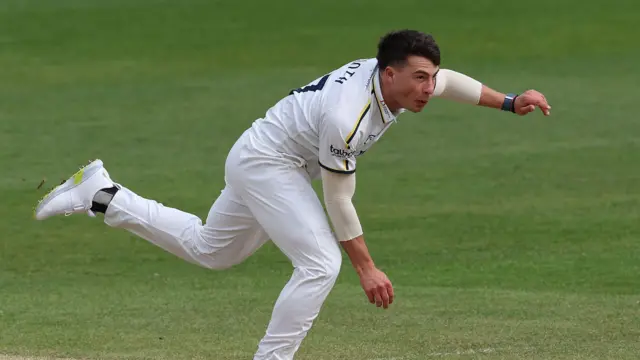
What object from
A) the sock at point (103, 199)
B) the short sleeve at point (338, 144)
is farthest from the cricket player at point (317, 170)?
the sock at point (103, 199)

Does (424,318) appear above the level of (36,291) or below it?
above

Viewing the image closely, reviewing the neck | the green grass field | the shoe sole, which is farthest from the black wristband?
the shoe sole

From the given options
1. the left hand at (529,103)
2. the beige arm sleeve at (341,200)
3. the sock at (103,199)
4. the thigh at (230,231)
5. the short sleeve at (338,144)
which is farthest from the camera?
the sock at (103,199)

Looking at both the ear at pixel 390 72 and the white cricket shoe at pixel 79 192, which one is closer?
the ear at pixel 390 72

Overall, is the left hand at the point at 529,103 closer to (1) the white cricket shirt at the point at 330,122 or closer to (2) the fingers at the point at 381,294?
(1) the white cricket shirt at the point at 330,122

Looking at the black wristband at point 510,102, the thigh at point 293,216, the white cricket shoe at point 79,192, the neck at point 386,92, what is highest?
the neck at point 386,92

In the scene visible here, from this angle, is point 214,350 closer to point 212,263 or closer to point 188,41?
point 212,263

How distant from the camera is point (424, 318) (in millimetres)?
9828

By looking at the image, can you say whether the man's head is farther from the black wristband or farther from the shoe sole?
the shoe sole

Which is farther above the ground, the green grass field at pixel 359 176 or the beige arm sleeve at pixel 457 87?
the beige arm sleeve at pixel 457 87

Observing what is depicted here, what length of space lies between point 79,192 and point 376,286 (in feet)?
7.53

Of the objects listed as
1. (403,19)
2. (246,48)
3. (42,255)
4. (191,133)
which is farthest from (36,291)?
(403,19)

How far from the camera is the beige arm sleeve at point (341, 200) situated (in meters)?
7.25

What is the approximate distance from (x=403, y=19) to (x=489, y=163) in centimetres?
716
